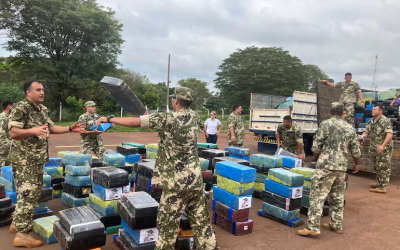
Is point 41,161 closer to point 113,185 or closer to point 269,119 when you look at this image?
point 113,185

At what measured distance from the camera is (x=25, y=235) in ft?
11.3

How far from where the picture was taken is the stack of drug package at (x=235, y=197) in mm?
3902

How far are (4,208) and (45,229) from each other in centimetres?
90

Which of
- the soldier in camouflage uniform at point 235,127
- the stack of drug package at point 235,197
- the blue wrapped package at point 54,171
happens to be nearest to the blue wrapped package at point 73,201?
the blue wrapped package at point 54,171

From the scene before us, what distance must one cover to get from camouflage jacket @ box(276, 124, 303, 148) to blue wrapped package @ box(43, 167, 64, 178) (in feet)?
15.0

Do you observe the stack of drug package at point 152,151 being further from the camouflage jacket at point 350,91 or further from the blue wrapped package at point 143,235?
the camouflage jacket at point 350,91

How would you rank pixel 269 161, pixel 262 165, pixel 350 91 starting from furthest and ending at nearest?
pixel 350 91 → pixel 262 165 → pixel 269 161

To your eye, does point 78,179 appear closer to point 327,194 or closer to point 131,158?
point 131,158

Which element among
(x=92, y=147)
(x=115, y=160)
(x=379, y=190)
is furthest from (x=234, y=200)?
(x=379, y=190)

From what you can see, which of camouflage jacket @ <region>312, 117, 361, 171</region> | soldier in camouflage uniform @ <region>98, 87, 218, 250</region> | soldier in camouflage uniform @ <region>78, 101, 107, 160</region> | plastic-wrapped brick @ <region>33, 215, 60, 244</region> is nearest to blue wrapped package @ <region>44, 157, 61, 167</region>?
soldier in camouflage uniform @ <region>78, 101, 107, 160</region>

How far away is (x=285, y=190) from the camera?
4395mm

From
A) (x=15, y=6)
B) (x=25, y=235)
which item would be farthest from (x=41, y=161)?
(x=15, y=6)

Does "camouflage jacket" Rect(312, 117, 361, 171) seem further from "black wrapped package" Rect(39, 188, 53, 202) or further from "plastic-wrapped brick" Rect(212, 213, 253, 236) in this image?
"black wrapped package" Rect(39, 188, 53, 202)

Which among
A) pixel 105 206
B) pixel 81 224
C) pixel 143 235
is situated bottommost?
pixel 143 235
